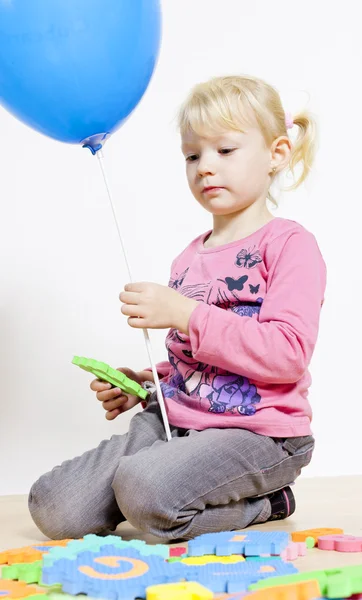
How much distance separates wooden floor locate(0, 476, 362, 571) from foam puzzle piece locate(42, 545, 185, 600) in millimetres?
197

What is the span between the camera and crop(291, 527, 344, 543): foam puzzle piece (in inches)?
47.2

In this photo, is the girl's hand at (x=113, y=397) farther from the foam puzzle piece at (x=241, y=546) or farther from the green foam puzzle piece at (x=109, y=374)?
the foam puzzle piece at (x=241, y=546)

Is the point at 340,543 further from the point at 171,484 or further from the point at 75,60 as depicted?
the point at 75,60

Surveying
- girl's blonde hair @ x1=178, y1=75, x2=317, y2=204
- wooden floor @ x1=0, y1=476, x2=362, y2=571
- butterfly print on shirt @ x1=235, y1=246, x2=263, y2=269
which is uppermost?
girl's blonde hair @ x1=178, y1=75, x2=317, y2=204

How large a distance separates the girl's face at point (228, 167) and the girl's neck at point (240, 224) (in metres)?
0.02

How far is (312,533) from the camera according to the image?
1.21 metres

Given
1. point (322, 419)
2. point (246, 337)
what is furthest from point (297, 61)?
point (246, 337)

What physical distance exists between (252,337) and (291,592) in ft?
1.64

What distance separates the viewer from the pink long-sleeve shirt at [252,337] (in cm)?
130

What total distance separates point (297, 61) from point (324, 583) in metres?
1.47

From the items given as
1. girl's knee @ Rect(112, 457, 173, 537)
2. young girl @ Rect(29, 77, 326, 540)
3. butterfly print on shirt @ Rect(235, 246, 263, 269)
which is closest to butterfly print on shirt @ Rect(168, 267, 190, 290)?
young girl @ Rect(29, 77, 326, 540)

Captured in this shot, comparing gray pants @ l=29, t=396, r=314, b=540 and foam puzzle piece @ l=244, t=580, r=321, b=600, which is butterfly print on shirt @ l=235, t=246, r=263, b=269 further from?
foam puzzle piece @ l=244, t=580, r=321, b=600

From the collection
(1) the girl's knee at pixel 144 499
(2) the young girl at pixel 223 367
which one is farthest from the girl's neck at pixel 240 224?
(1) the girl's knee at pixel 144 499

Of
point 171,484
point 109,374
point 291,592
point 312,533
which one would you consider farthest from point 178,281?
point 291,592
